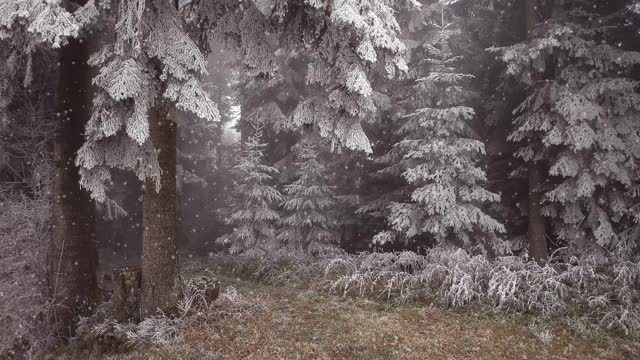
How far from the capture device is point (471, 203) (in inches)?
481

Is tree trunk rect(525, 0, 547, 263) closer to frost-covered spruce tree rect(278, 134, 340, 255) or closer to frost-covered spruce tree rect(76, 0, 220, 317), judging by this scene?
frost-covered spruce tree rect(278, 134, 340, 255)

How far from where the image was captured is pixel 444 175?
38.6 feet

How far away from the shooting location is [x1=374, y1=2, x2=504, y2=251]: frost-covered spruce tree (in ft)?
37.9

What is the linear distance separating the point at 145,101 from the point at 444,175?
8.11 m

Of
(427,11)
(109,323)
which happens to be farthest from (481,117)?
(109,323)

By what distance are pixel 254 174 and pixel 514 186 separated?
877cm

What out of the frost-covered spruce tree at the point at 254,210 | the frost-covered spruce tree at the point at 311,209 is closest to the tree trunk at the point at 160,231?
the frost-covered spruce tree at the point at 311,209

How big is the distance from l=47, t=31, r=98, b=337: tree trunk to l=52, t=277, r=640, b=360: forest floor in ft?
3.52

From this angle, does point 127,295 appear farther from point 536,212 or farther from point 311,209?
point 536,212

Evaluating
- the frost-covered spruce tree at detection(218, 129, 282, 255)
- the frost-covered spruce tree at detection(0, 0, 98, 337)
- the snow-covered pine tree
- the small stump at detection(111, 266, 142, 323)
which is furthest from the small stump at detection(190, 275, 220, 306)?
the frost-covered spruce tree at detection(218, 129, 282, 255)

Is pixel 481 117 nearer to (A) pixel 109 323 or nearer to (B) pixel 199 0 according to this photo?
(B) pixel 199 0

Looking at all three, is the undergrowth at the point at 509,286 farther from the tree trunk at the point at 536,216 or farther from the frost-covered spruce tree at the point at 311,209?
the frost-covered spruce tree at the point at 311,209

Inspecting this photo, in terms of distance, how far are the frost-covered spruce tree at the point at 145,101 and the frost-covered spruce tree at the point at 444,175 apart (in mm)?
6542

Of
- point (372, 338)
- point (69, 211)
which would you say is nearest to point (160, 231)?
→ point (69, 211)
